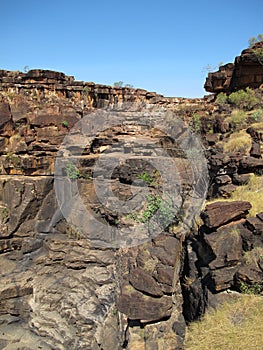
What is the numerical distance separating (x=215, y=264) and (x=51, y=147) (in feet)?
29.3

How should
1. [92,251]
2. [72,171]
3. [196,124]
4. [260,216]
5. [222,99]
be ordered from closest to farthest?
[260,216]
[92,251]
[72,171]
[196,124]
[222,99]

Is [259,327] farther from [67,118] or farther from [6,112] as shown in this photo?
[6,112]

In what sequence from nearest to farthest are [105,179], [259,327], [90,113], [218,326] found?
[259,327]
[218,326]
[105,179]
[90,113]

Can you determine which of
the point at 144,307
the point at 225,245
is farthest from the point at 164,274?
the point at 225,245

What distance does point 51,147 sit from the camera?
39.4 ft

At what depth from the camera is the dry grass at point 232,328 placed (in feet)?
14.9

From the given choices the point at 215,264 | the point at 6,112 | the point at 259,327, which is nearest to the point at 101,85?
the point at 6,112

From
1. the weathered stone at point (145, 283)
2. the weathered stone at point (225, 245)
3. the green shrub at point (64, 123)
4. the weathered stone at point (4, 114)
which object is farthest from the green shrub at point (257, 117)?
the weathered stone at point (4, 114)

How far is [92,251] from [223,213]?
5218mm

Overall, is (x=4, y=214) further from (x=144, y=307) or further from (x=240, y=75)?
(x=240, y=75)

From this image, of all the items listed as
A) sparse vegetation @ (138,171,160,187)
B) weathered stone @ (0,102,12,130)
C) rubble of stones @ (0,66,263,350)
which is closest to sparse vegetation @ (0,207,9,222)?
rubble of stones @ (0,66,263,350)

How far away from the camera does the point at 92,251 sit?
30.9 feet

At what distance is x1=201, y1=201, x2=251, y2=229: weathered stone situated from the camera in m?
5.81

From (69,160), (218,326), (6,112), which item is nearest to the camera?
(218,326)
